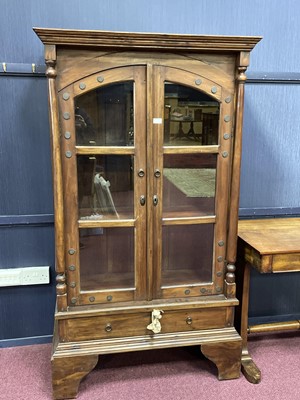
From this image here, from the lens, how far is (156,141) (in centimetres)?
151

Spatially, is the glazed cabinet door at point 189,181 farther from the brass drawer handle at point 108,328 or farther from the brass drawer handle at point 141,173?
the brass drawer handle at point 108,328

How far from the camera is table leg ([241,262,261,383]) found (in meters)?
1.74

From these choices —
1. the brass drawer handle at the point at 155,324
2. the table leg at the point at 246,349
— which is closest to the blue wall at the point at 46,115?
the table leg at the point at 246,349

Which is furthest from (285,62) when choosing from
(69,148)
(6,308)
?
(6,308)

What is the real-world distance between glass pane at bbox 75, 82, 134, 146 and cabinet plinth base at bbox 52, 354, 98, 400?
0.91 m

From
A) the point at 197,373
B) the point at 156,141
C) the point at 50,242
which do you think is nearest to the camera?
the point at 156,141

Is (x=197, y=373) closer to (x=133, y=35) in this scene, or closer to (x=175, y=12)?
(x=133, y=35)

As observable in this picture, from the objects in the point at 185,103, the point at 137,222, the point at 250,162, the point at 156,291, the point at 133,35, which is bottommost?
the point at 156,291

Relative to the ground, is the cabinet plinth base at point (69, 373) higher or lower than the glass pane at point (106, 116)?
lower

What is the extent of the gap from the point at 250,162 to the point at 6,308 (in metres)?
1.50

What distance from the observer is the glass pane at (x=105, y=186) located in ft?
5.00

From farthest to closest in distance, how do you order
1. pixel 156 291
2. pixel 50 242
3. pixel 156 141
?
pixel 50 242 → pixel 156 291 → pixel 156 141

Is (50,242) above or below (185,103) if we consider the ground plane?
below

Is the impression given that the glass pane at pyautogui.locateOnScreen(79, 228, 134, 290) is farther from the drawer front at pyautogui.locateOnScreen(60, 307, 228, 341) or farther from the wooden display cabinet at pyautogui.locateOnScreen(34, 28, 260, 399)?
the drawer front at pyautogui.locateOnScreen(60, 307, 228, 341)
